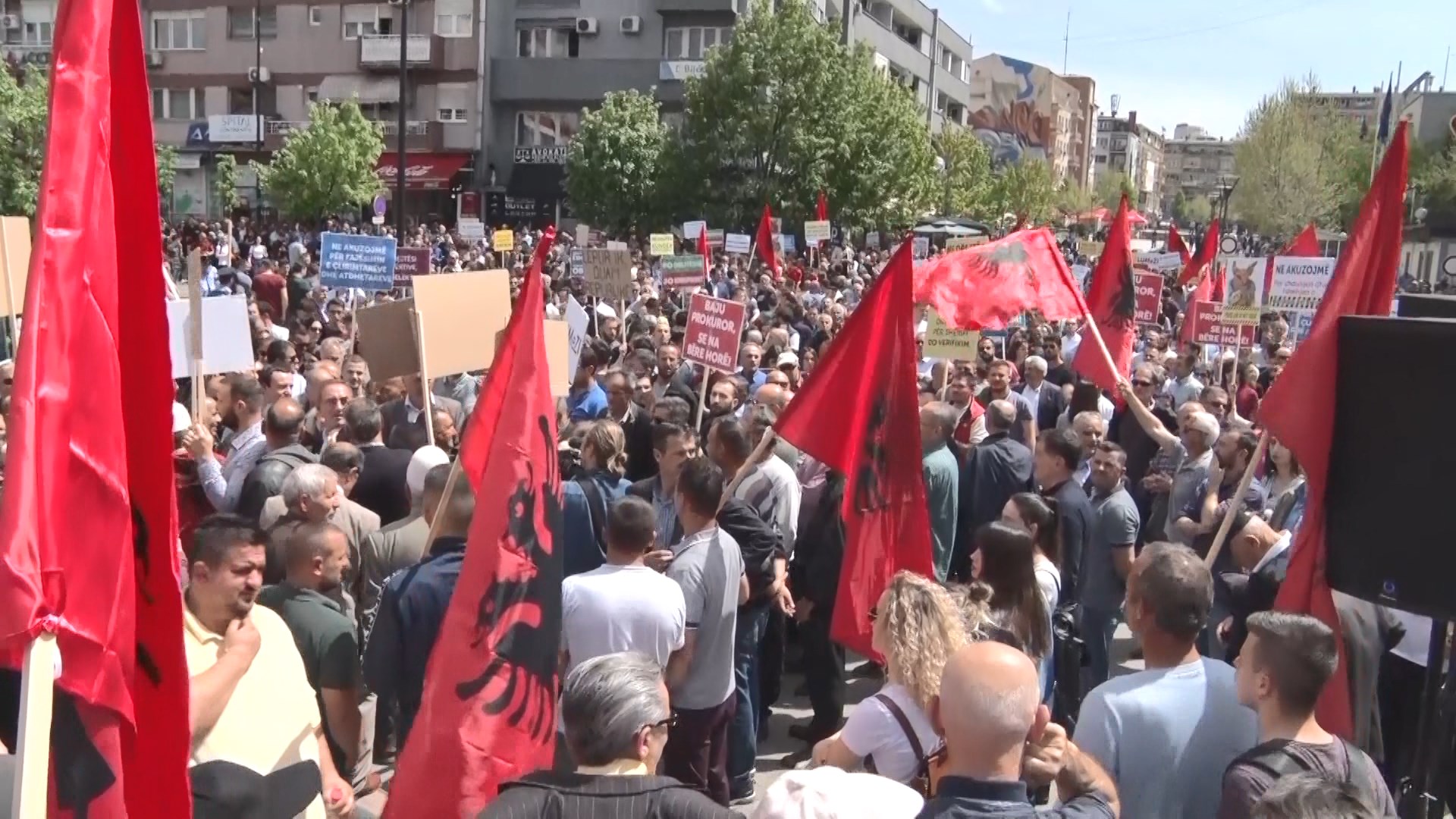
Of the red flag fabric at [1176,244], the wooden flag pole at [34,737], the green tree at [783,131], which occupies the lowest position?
the wooden flag pole at [34,737]

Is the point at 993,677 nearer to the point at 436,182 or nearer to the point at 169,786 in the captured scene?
the point at 169,786

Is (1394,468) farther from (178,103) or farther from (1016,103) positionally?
(1016,103)

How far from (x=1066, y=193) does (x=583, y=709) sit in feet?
321

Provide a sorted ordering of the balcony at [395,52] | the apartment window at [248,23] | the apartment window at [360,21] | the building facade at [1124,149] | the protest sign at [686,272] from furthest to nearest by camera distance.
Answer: the building facade at [1124,149] → the apartment window at [248,23] → the apartment window at [360,21] → the balcony at [395,52] → the protest sign at [686,272]

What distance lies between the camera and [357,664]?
159 inches

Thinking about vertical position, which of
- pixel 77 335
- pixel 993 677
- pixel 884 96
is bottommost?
pixel 993 677

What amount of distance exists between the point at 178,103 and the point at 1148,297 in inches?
1775

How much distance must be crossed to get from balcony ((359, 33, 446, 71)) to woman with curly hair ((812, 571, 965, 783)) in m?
46.3

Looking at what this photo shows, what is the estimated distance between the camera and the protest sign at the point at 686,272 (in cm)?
1545

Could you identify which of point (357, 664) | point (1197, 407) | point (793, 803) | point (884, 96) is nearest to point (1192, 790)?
point (793, 803)

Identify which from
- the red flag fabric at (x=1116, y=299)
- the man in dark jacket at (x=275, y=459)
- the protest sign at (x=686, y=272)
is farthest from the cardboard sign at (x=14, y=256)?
the protest sign at (x=686, y=272)

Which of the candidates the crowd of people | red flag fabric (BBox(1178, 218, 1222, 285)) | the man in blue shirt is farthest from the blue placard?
red flag fabric (BBox(1178, 218, 1222, 285))

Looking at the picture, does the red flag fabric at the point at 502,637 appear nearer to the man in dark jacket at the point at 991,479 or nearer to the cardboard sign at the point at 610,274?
the man in dark jacket at the point at 991,479

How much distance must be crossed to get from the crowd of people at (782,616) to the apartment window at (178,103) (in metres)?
44.7
